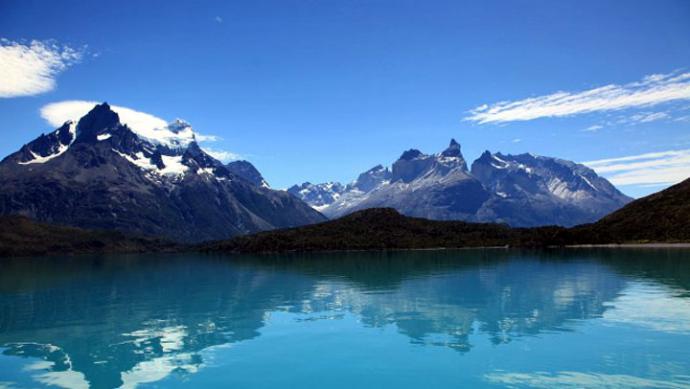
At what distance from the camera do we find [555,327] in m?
64.4

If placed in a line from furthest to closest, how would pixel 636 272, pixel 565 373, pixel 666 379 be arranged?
pixel 636 272 → pixel 565 373 → pixel 666 379

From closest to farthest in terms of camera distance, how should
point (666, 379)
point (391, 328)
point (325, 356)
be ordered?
point (666, 379) < point (325, 356) < point (391, 328)

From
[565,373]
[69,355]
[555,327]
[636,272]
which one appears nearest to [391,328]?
[555,327]

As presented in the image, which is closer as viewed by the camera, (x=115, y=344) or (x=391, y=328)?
(x=115, y=344)

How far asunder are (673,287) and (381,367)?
8046 centimetres

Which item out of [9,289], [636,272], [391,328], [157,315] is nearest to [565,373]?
[391,328]

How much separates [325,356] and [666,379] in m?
30.5

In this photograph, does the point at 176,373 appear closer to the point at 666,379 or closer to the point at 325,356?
the point at 325,356

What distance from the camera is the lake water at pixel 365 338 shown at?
45531 millimetres

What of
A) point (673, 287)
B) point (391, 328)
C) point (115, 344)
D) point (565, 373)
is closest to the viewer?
point (565, 373)

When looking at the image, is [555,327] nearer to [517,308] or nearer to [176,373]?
[517,308]

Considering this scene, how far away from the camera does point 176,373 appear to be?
48.0 metres

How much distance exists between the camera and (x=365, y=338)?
203 feet

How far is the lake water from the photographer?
4553 centimetres
